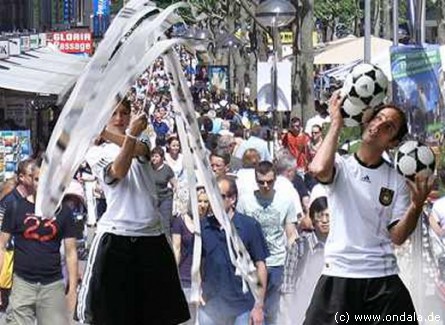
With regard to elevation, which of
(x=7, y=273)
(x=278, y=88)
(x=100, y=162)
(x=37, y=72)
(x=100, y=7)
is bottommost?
(x=7, y=273)

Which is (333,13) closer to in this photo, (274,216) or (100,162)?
(274,216)

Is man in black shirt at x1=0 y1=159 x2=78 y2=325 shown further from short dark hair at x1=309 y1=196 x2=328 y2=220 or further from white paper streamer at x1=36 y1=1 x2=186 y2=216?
white paper streamer at x1=36 y1=1 x2=186 y2=216

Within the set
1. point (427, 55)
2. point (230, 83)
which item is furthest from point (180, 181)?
point (230, 83)

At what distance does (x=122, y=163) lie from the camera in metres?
6.36

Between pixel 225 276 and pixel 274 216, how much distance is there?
5.12ft

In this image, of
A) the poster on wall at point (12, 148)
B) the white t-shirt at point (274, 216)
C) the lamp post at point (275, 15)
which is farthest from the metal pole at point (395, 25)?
the poster on wall at point (12, 148)

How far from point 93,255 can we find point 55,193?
3.69 ft

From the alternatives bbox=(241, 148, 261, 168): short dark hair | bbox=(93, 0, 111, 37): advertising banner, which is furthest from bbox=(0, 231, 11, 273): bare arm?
bbox=(93, 0, 111, 37): advertising banner

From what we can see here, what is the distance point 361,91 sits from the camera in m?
6.00

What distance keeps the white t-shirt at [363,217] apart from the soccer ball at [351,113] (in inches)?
7.9

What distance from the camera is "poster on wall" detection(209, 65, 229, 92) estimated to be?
58.2 metres

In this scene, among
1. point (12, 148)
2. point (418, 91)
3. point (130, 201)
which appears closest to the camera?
point (130, 201)

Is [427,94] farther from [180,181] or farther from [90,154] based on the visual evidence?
[180,181]

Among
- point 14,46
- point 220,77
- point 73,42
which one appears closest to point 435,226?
point 14,46
